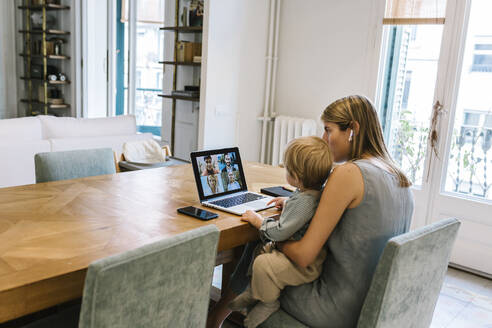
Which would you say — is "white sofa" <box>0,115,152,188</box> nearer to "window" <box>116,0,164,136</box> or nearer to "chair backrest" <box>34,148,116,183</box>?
"chair backrest" <box>34,148,116,183</box>

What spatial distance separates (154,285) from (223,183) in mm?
968

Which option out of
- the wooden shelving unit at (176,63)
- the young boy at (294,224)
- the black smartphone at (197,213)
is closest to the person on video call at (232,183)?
the black smartphone at (197,213)

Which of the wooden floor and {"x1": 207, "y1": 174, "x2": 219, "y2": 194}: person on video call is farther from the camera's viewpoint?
the wooden floor

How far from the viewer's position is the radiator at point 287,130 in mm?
4133

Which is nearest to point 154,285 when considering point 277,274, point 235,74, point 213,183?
point 277,274

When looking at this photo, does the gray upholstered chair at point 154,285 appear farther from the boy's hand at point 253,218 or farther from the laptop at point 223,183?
the laptop at point 223,183

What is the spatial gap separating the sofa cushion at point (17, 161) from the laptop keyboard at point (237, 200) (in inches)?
74.5

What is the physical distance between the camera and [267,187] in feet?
7.52

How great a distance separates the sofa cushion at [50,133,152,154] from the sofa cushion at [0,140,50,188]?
0.11 meters

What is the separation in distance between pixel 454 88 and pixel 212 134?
207 cm

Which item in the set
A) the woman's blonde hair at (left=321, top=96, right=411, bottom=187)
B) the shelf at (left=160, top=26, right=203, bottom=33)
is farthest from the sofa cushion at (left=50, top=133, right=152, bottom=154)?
the woman's blonde hair at (left=321, top=96, right=411, bottom=187)

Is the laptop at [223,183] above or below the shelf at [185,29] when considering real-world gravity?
below

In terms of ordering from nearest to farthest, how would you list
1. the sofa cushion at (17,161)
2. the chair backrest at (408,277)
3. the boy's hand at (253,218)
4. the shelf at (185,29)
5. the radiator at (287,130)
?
the chair backrest at (408,277) → the boy's hand at (253,218) → the sofa cushion at (17,161) → the radiator at (287,130) → the shelf at (185,29)

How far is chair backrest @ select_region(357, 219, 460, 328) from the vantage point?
1.34 meters
